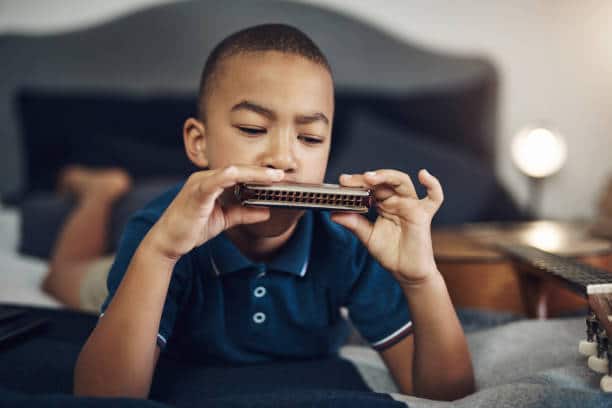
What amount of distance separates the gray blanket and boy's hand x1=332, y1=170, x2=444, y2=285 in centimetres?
16

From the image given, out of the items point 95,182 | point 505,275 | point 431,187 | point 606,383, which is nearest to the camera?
point 606,383

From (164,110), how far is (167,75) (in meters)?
0.14

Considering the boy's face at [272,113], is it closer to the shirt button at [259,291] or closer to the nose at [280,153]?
the nose at [280,153]

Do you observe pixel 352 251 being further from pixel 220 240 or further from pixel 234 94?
pixel 234 94

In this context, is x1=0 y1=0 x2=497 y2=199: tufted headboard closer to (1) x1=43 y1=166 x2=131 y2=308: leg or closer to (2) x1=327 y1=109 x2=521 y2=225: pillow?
(2) x1=327 y1=109 x2=521 y2=225: pillow

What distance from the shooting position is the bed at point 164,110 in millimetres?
1561

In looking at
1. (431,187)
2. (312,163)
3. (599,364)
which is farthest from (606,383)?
(312,163)

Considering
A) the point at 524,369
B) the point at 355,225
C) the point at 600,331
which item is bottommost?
the point at 524,369

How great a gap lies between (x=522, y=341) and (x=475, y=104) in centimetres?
139

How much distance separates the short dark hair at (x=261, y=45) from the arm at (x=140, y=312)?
0.19 metres

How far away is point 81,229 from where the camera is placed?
1416mm

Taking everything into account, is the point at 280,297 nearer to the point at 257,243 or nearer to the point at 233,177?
the point at 257,243

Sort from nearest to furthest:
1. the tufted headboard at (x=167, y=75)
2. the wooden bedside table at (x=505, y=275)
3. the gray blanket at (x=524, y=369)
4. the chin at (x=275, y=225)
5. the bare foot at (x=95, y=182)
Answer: the gray blanket at (x=524, y=369), the chin at (x=275, y=225), the wooden bedside table at (x=505, y=275), the bare foot at (x=95, y=182), the tufted headboard at (x=167, y=75)

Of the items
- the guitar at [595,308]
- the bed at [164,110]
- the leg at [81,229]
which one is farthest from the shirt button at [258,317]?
the bed at [164,110]
